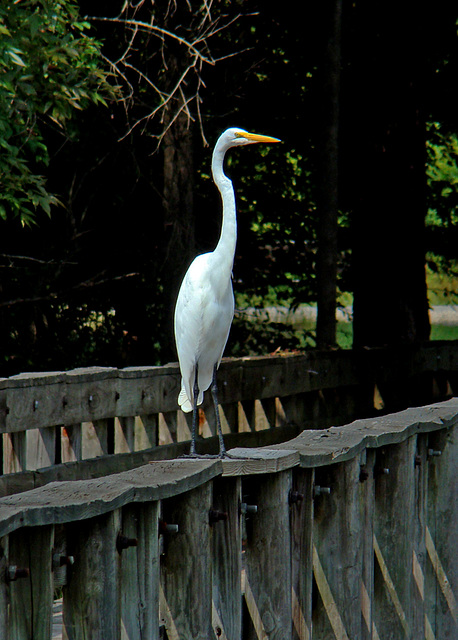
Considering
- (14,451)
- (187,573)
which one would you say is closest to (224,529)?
(187,573)

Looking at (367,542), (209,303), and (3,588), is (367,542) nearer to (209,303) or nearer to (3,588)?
(3,588)

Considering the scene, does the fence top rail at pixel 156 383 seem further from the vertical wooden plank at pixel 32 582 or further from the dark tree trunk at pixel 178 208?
the vertical wooden plank at pixel 32 582

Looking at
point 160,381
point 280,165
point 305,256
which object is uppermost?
point 280,165

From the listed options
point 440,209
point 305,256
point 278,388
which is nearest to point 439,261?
point 440,209

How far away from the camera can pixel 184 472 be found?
245 centimetres

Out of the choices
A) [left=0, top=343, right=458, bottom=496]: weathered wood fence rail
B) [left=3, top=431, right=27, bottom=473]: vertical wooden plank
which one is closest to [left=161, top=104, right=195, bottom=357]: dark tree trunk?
[left=0, top=343, right=458, bottom=496]: weathered wood fence rail

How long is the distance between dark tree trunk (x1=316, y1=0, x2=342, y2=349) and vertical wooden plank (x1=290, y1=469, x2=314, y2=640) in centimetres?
669

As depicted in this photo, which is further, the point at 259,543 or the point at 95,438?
the point at 95,438

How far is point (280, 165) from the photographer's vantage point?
39.8 ft

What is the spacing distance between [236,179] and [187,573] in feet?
31.8

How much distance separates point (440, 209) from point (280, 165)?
2557 millimetres

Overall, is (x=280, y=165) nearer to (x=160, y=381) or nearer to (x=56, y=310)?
(x=56, y=310)

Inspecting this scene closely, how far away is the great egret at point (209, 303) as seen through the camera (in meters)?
5.57

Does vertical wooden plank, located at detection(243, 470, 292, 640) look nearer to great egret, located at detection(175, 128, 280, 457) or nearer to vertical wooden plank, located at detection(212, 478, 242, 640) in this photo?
vertical wooden plank, located at detection(212, 478, 242, 640)
